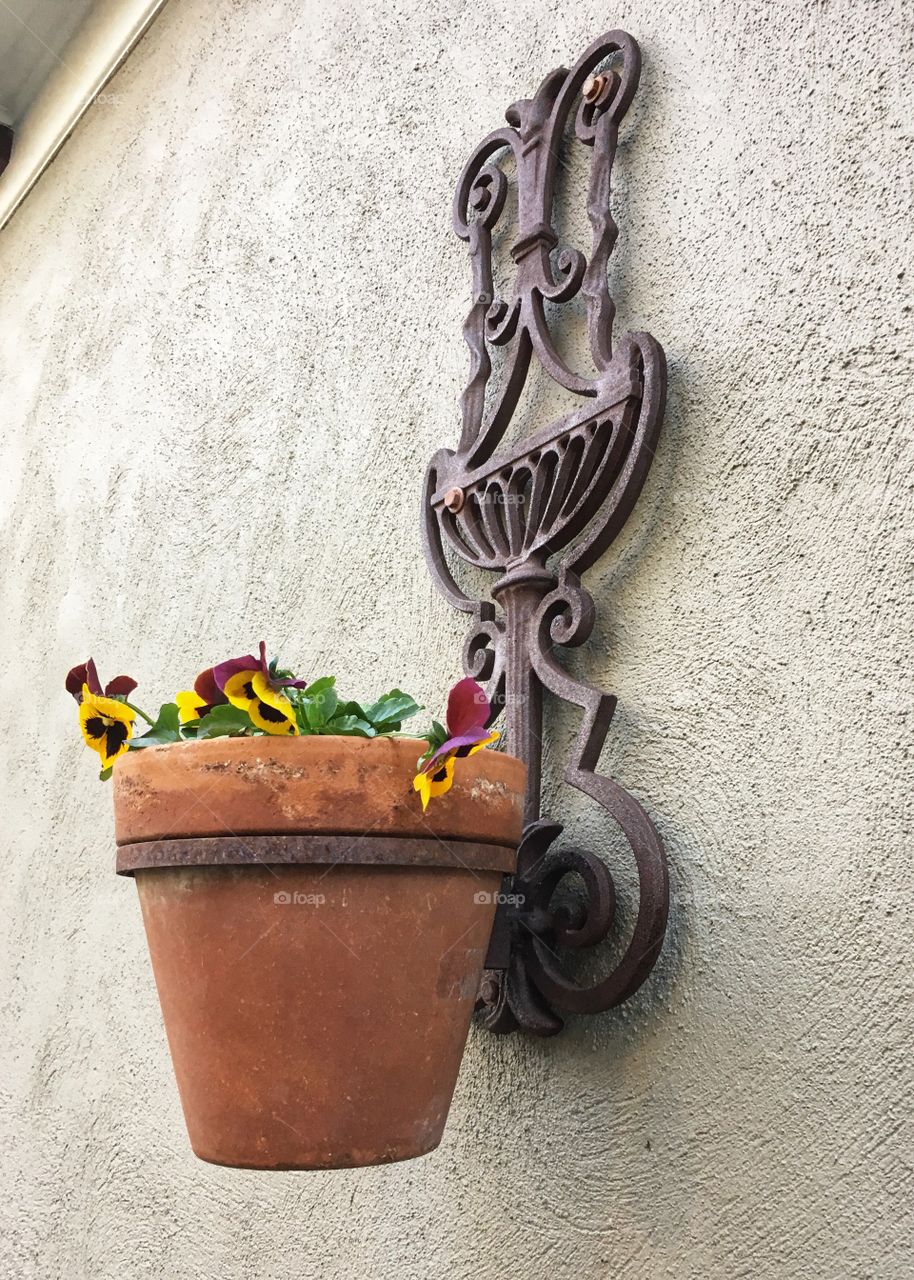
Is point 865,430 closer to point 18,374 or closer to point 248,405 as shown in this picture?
point 248,405

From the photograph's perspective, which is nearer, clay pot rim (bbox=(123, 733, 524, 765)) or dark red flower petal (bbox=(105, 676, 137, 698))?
clay pot rim (bbox=(123, 733, 524, 765))

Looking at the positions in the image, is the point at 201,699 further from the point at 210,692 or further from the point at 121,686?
the point at 121,686

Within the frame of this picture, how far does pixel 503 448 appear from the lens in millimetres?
1045

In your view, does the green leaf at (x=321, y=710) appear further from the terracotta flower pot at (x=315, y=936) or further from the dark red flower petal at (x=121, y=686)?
the dark red flower petal at (x=121, y=686)

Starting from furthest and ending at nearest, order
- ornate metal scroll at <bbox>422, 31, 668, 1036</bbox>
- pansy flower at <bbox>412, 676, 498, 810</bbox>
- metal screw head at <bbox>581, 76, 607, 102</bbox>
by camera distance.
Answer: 1. metal screw head at <bbox>581, 76, 607, 102</bbox>
2. ornate metal scroll at <bbox>422, 31, 668, 1036</bbox>
3. pansy flower at <bbox>412, 676, 498, 810</bbox>

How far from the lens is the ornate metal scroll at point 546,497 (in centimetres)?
83

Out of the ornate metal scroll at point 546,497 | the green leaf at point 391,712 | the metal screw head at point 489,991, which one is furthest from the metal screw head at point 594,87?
the metal screw head at point 489,991

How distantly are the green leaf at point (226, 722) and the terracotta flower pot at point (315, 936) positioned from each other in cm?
2

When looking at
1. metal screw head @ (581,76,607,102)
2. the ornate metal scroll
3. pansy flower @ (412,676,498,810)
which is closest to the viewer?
pansy flower @ (412,676,498,810)

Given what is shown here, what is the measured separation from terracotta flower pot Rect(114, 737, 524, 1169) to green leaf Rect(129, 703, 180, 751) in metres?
0.08

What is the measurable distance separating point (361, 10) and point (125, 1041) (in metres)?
1.29

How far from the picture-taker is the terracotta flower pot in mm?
700

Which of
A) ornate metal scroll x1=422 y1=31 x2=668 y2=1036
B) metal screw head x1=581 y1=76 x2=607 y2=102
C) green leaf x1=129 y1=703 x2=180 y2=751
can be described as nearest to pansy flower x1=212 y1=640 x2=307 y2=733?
green leaf x1=129 y1=703 x2=180 y2=751

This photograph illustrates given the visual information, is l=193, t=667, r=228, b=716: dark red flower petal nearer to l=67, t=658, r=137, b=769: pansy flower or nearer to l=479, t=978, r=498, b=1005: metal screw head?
l=67, t=658, r=137, b=769: pansy flower
